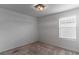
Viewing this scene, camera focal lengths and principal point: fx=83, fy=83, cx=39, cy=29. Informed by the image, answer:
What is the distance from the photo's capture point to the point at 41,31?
3.65 ft

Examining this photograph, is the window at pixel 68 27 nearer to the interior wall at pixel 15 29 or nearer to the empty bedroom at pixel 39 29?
the empty bedroom at pixel 39 29

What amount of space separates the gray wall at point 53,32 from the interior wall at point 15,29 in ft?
0.35

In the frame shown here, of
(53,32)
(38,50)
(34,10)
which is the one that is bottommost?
(38,50)

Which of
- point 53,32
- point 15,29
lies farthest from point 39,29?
point 15,29

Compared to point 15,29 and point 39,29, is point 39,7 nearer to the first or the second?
point 39,29

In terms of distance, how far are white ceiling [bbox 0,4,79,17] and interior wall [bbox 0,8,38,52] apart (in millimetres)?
51

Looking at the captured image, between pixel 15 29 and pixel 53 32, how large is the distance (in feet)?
1.62

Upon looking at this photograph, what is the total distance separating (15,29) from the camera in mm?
1056

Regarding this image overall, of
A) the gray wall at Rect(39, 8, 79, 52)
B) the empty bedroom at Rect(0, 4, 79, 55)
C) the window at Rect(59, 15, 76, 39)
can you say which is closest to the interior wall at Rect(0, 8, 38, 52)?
the empty bedroom at Rect(0, 4, 79, 55)

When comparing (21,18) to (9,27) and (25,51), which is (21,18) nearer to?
(9,27)

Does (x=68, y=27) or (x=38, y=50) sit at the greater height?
(x=68, y=27)

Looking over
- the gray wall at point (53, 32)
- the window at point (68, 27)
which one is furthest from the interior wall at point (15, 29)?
the window at point (68, 27)

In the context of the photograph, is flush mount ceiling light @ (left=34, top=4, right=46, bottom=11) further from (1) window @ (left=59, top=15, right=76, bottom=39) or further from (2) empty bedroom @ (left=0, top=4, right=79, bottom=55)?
(1) window @ (left=59, top=15, right=76, bottom=39)
